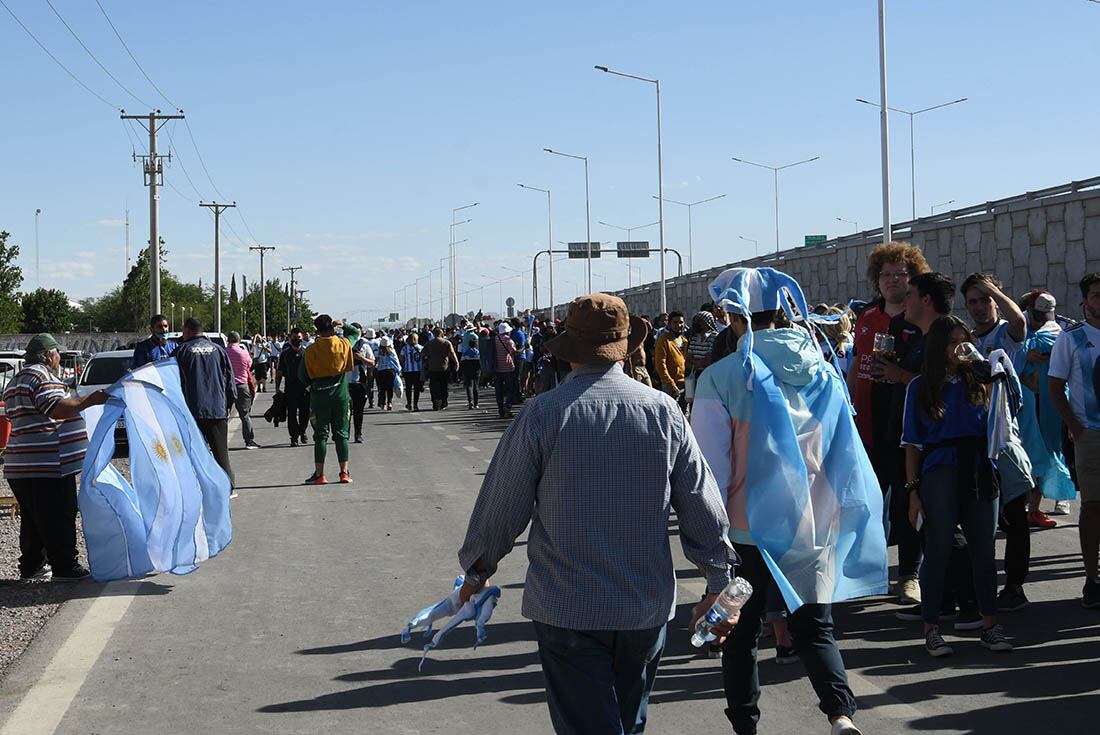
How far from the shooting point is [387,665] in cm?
673

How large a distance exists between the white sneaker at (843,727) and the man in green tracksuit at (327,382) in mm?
10158

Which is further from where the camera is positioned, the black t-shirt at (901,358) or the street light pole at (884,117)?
the street light pole at (884,117)

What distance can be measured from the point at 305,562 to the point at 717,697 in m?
4.47

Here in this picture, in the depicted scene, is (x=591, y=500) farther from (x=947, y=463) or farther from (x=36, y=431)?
(x=36, y=431)

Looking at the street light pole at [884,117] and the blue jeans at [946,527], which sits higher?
the street light pole at [884,117]

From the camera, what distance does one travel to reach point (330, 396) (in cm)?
1475

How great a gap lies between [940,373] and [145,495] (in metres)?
4.99

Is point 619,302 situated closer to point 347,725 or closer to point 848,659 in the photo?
point 347,725

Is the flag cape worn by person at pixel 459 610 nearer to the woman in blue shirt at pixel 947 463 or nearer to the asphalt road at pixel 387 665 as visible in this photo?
the asphalt road at pixel 387 665

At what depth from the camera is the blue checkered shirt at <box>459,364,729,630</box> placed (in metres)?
3.93

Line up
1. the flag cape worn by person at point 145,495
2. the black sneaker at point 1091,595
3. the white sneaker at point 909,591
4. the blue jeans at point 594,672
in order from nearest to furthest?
the blue jeans at point 594,672 < the black sneaker at point 1091,595 < the white sneaker at point 909,591 < the flag cape worn by person at point 145,495

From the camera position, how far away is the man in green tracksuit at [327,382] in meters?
14.5

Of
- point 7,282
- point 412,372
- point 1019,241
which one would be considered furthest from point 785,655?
point 7,282

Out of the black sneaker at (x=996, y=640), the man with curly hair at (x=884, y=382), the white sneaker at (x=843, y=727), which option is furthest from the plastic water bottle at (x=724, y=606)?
the man with curly hair at (x=884, y=382)
